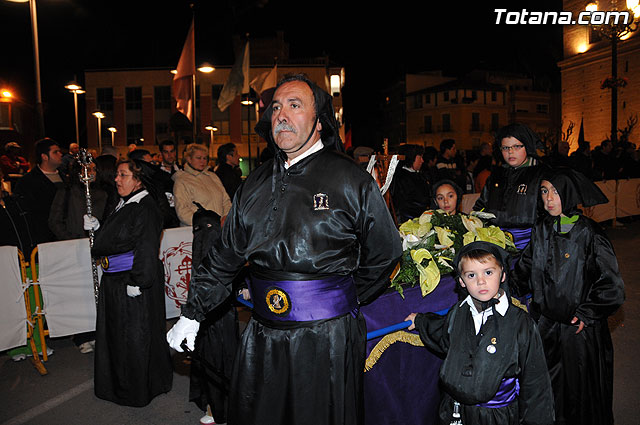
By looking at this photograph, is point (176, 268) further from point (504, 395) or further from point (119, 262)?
point (504, 395)

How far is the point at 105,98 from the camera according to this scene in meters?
44.9

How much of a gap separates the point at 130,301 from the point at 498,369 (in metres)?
3.46

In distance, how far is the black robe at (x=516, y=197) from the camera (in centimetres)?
499

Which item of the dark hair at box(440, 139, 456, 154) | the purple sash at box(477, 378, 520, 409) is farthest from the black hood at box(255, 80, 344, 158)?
the dark hair at box(440, 139, 456, 154)

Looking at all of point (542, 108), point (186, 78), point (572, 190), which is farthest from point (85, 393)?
point (542, 108)

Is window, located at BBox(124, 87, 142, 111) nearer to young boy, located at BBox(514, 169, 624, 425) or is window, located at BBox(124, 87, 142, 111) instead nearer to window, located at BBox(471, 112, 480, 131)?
window, located at BBox(471, 112, 480, 131)

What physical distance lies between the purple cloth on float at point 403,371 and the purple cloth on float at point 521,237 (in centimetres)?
140

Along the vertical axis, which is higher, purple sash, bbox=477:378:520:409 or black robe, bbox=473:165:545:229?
black robe, bbox=473:165:545:229

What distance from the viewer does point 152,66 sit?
44969 mm

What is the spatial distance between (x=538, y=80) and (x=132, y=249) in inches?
3058

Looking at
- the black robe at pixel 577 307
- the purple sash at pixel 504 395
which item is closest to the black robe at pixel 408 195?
the black robe at pixel 577 307

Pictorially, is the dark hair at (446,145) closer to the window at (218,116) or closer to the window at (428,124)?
the window at (218,116)

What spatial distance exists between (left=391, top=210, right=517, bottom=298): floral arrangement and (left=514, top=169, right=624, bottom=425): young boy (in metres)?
0.51

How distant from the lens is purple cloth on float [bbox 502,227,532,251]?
500 centimetres
